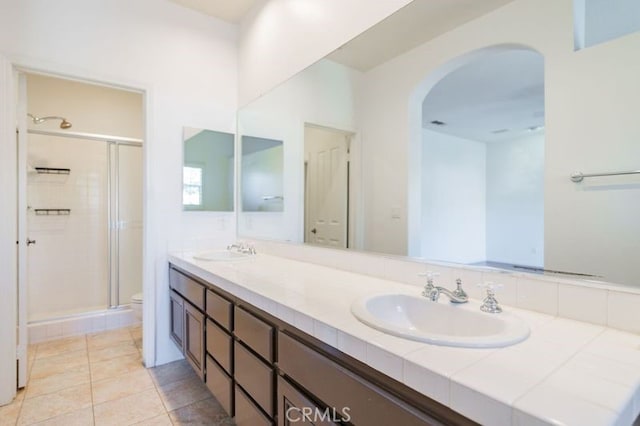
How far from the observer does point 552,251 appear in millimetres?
1035

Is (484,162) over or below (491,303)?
over

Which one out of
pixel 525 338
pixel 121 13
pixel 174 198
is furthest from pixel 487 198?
pixel 121 13

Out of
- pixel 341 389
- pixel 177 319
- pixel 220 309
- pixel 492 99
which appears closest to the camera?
pixel 341 389

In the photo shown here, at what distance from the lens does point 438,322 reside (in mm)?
1078

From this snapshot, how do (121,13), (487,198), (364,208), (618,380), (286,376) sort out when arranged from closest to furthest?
(618,380) < (286,376) < (487,198) < (364,208) < (121,13)

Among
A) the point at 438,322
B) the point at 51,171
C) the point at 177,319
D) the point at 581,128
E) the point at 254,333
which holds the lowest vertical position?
the point at 177,319

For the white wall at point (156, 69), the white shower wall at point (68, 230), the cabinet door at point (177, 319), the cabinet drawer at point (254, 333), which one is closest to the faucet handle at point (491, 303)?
the cabinet drawer at point (254, 333)

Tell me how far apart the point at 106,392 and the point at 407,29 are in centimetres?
263

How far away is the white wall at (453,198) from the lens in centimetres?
129

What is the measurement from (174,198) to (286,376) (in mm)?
1784

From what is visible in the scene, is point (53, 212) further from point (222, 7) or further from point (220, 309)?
point (220, 309)

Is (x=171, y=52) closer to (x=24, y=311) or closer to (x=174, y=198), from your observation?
(x=174, y=198)

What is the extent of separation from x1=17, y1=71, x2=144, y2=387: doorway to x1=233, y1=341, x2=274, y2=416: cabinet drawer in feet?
7.69

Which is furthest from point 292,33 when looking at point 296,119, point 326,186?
point 326,186
